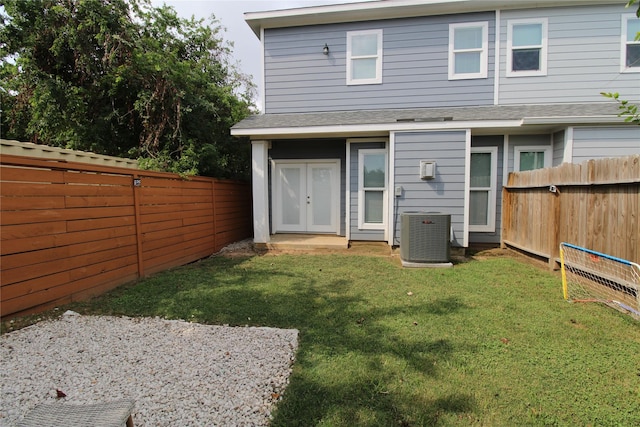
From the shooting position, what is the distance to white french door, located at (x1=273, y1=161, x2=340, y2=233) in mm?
8570

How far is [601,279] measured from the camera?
165 inches

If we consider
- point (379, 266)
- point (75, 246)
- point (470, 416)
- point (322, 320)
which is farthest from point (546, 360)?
point (75, 246)

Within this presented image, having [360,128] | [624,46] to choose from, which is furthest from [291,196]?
[624,46]

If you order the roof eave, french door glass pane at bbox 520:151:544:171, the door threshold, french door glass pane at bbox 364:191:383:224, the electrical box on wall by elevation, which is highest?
the roof eave

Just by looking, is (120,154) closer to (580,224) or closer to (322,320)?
(322,320)

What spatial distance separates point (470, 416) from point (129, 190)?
519cm

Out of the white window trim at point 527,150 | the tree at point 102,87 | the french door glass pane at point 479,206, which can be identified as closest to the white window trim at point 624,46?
the white window trim at point 527,150

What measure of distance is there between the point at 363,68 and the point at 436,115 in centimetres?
242

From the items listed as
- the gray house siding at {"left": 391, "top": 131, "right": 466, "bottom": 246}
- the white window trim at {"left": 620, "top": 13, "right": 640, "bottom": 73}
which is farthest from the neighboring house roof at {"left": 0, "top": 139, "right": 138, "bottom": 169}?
the white window trim at {"left": 620, "top": 13, "right": 640, "bottom": 73}

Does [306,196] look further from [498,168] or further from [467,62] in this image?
[467,62]

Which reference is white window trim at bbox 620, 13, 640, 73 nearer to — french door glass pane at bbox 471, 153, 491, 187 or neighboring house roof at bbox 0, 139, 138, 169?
french door glass pane at bbox 471, 153, 491, 187

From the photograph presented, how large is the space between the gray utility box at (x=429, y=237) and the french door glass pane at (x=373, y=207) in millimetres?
1534

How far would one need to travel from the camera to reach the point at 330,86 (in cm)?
834

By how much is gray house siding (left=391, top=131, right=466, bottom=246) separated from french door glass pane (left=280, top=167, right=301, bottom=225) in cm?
302
